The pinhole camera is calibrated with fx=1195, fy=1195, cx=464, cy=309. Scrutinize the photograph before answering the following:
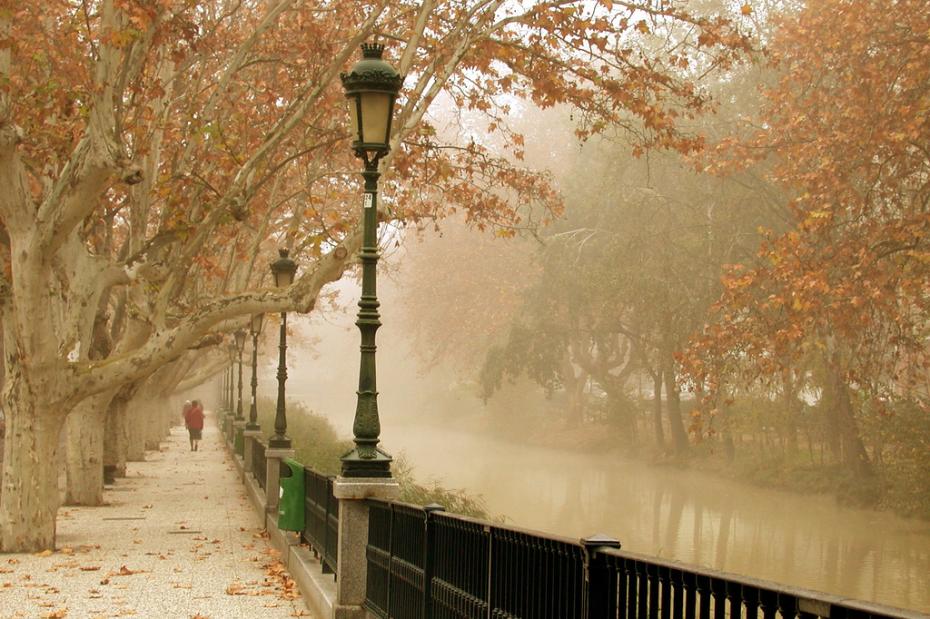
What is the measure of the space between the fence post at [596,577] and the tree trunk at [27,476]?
12148 millimetres

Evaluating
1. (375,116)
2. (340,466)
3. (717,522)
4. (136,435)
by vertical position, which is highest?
(375,116)

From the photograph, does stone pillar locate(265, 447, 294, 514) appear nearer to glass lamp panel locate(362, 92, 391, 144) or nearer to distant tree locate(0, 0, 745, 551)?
distant tree locate(0, 0, 745, 551)

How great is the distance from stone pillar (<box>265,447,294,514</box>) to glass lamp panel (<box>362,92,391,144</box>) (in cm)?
904

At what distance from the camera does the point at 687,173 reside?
38.4 metres

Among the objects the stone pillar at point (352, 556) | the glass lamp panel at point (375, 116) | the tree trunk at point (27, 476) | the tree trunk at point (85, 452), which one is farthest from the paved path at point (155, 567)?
the glass lamp panel at point (375, 116)

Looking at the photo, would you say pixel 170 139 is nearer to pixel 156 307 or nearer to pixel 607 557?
pixel 156 307

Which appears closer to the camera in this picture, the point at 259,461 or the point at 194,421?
the point at 259,461

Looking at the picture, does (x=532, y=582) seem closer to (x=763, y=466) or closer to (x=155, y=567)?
(x=155, y=567)

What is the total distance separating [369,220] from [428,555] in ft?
11.3

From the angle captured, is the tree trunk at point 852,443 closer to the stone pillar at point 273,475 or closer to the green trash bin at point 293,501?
the stone pillar at point 273,475

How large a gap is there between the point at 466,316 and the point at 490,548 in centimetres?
5500

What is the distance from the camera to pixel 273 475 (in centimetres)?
1831

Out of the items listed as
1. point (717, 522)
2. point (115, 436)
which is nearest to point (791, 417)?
point (717, 522)

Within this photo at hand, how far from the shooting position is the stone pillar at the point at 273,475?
59.8 ft
